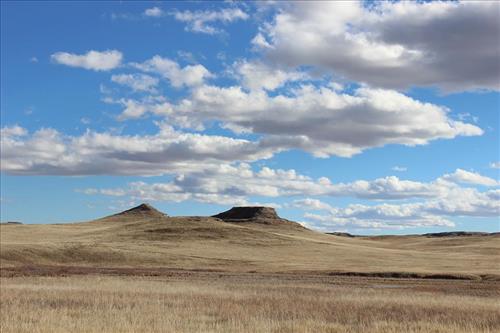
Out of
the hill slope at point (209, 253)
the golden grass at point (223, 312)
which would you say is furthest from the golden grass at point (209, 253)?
the golden grass at point (223, 312)

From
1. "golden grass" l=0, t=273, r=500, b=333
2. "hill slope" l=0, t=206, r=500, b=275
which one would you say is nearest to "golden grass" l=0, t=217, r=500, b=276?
"hill slope" l=0, t=206, r=500, b=275

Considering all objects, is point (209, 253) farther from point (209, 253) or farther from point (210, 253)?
point (210, 253)

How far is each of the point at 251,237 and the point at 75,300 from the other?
93941mm

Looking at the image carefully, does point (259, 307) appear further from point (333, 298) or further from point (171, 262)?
point (171, 262)

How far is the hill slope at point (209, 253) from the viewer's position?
7494 cm

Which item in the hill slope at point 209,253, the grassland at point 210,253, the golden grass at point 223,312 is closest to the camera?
the golden grass at point 223,312

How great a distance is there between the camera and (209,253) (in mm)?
92062

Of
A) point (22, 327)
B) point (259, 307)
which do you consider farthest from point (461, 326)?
point (22, 327)

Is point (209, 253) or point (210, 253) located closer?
point (209, 253)

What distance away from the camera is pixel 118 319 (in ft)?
68.6

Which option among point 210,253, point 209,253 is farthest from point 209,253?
point 210,253

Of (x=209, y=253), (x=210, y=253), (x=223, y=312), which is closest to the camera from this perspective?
(x=223, y=312)

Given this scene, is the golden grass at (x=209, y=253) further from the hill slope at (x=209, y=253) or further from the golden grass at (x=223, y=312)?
the golden grass at (x=223, y=312)

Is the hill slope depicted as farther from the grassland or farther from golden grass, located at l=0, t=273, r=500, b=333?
golden grass, located at l=0, t=273, r=500, b=333
